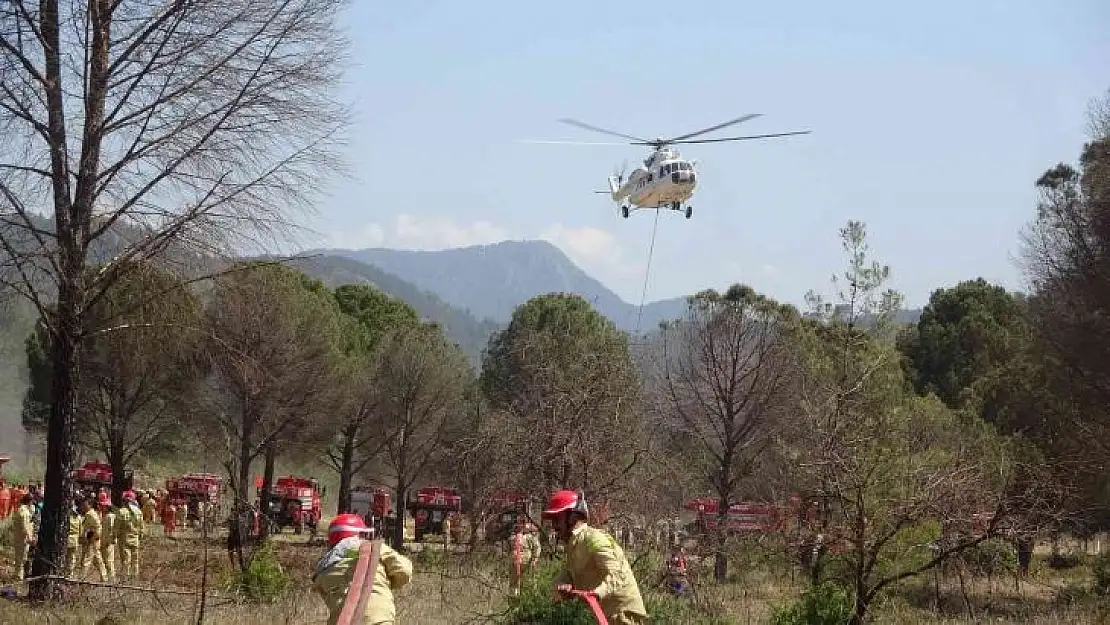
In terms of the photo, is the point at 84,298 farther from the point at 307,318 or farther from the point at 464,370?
the point at 464,370

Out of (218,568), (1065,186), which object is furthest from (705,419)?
(218,568)

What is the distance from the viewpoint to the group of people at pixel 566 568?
6598mm

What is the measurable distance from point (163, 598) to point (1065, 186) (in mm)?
22556

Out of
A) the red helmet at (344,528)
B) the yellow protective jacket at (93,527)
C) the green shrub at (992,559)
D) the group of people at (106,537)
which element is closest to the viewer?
the red helmet at (344,528)

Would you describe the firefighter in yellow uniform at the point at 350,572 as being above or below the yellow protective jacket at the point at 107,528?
above

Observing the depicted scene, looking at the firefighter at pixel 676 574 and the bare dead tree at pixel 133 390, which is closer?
the firefighter at pixel 676 574

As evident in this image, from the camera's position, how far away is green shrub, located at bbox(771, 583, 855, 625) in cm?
1230

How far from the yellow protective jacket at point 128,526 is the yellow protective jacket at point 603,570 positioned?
14.8m

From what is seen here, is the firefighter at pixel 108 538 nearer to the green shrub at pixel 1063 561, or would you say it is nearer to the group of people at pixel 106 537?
the group of people at pixel 106 537

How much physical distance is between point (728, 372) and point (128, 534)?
13.0 m

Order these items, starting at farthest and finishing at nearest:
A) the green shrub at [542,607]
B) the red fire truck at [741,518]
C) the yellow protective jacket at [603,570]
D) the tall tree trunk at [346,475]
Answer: the tall tree trunk at [346,475], the red fire truck at [741,518], the green shrub at [542,607], the yellow protective jacket at [603,570]

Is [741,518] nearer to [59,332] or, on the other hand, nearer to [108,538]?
[108,538]

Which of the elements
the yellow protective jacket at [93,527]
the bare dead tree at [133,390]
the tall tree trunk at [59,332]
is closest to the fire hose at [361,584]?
the tall tree trunk at [59,332]

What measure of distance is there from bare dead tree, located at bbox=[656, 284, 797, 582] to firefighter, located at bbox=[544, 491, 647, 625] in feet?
56.4
